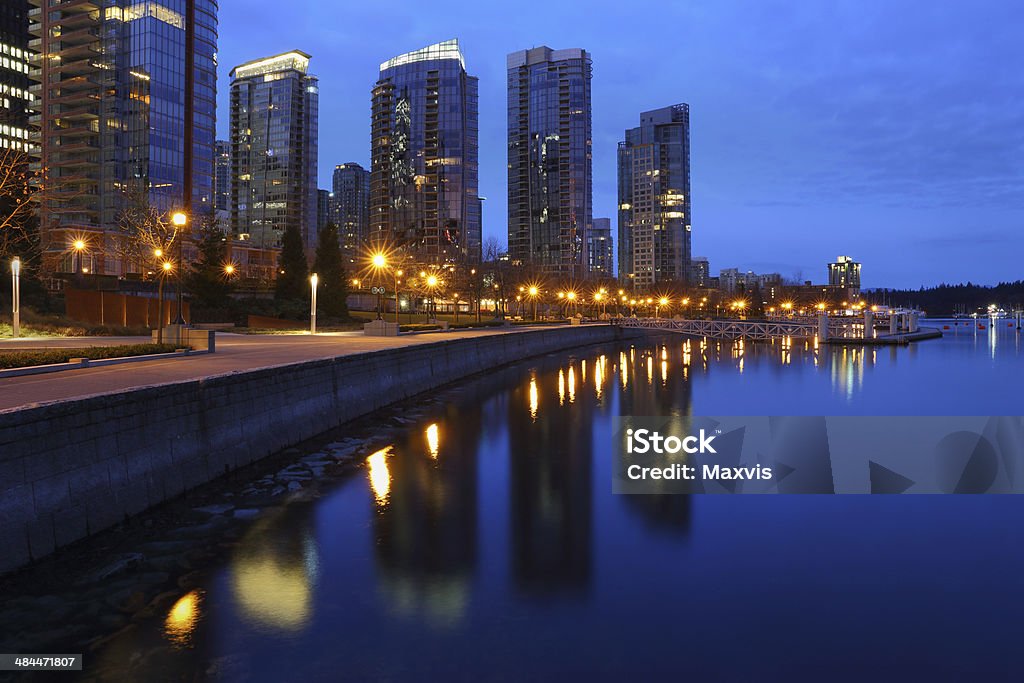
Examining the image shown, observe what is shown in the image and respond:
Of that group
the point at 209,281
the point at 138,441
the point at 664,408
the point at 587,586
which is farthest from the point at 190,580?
the point at 209,281

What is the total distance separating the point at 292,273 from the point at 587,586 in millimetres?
62036

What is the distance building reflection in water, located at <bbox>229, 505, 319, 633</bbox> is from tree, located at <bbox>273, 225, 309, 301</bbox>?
55.6 m

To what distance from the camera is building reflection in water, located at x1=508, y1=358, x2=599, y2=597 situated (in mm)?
9875

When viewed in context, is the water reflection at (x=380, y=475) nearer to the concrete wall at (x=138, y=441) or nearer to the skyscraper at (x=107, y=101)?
the concrete wall at (x=138, y=441)

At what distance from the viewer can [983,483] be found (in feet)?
52.5

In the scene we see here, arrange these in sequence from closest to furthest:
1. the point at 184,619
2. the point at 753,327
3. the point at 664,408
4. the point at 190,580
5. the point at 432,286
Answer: the point at 184,619 → the point at 190,580 → the point at 664,408 → the point at 432,286 → the point at 753,327

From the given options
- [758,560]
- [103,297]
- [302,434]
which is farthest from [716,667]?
[103,297]

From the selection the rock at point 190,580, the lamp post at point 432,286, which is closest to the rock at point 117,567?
the rock at point 190,580

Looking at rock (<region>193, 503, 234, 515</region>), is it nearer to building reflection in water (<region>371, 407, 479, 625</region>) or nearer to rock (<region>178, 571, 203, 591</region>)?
building reflection in water (<region>371, 407, 479, 625</region>)

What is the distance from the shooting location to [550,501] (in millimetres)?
14055

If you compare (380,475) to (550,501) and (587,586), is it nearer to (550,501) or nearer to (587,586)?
(550,501)

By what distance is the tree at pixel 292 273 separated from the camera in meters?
65.8

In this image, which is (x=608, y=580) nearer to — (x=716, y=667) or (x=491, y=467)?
(x=716, y=667)

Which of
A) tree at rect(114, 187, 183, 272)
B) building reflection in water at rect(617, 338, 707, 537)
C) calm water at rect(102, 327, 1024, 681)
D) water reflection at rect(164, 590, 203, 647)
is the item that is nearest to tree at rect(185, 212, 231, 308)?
tree at rect(114, 187, 183, 272)
